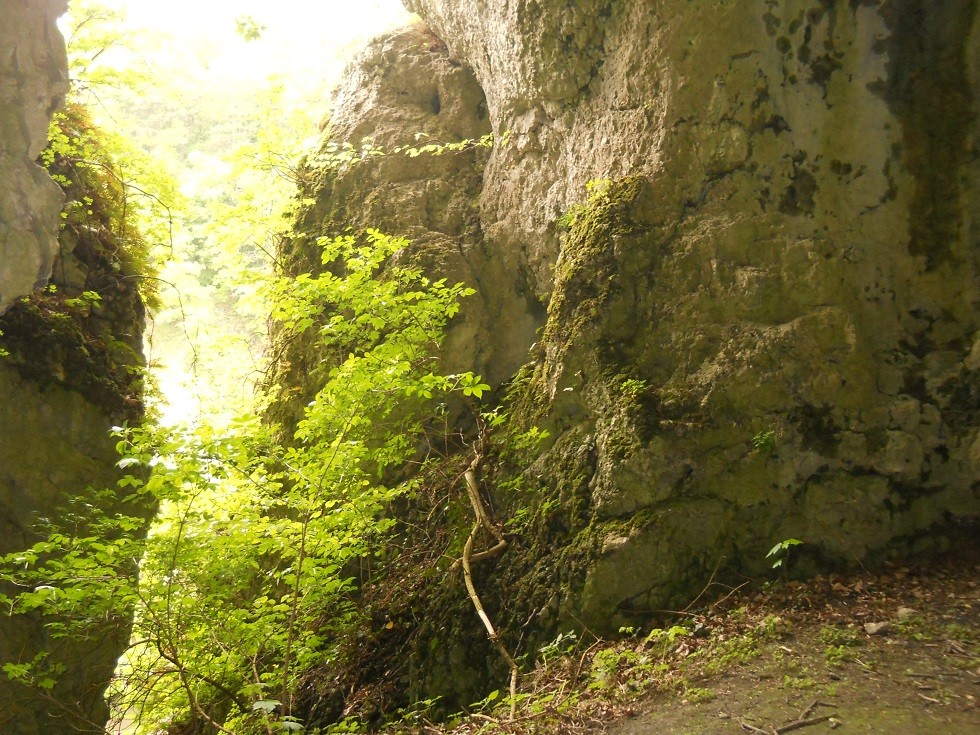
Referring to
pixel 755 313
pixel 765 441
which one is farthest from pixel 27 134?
pixel 765 441

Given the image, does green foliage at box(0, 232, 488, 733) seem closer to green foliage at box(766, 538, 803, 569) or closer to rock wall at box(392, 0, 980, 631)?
rock wall at box(392, 0, 980, 631)

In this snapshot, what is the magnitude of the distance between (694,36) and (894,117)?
1.77m

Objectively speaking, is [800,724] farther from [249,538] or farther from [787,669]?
[249,538]

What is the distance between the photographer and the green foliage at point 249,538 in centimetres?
435

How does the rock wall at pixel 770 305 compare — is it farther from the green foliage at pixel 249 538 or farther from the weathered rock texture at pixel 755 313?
the green foliage at pixel 249 538

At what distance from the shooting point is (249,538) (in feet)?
16.9

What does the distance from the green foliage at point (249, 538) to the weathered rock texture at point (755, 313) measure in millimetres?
1276

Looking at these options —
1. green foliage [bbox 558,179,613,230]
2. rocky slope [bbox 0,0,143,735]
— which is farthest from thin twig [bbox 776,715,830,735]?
green foliage [bbox 558,179,613,230]

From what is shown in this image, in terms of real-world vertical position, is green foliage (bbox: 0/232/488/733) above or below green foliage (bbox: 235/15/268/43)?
below

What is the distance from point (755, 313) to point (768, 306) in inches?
4.5

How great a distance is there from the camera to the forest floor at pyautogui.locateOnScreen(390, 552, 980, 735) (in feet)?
10.7

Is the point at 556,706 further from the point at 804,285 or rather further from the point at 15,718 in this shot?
the point at 15,718

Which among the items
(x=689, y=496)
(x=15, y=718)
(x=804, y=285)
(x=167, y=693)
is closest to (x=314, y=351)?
(x=167, y=693)

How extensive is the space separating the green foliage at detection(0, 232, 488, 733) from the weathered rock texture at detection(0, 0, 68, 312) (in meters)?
1.44
